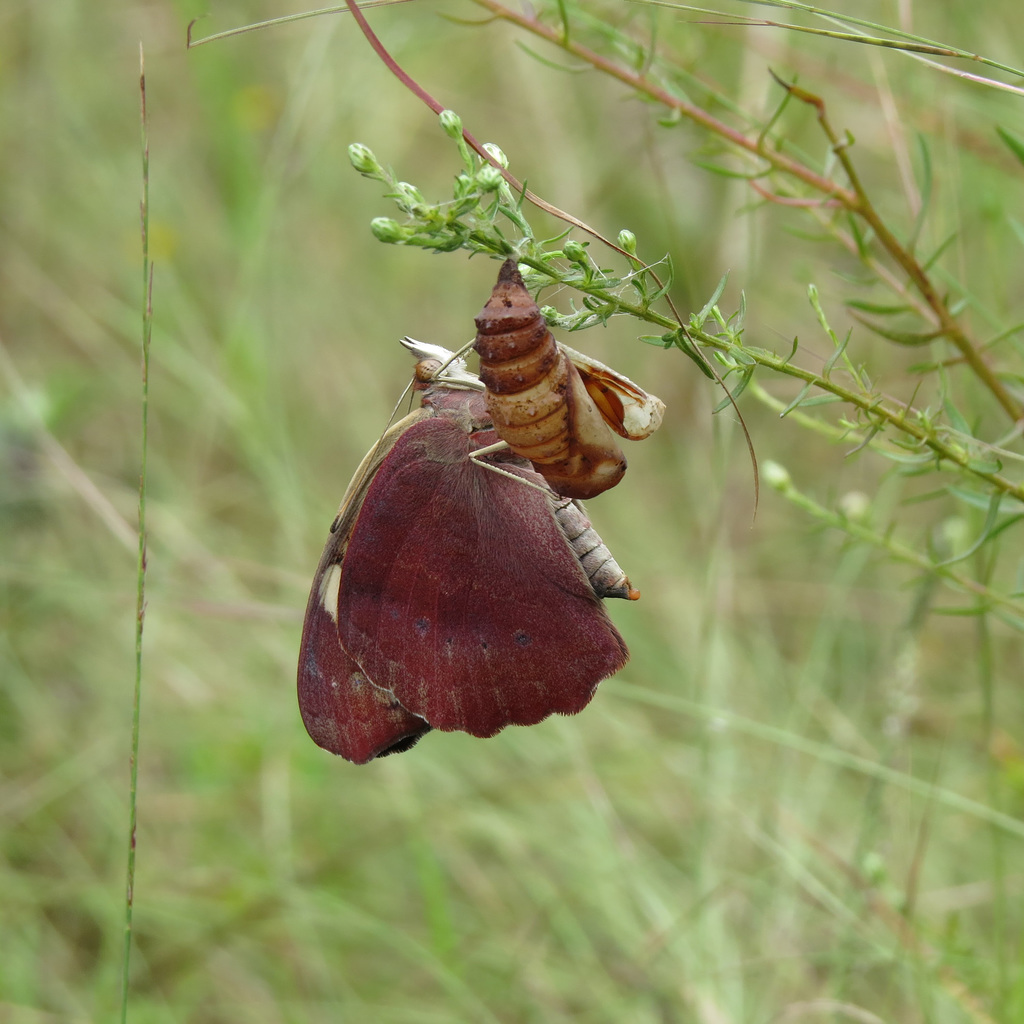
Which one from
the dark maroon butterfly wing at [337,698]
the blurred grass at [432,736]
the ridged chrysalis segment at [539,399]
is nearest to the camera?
the ridged chrysalis segment at [539,399]

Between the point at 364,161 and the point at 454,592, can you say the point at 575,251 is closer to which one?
the point at 364,161

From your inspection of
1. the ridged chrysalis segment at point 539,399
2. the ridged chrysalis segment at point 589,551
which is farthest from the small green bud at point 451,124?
the ridged chrysalis segment at point 589,551

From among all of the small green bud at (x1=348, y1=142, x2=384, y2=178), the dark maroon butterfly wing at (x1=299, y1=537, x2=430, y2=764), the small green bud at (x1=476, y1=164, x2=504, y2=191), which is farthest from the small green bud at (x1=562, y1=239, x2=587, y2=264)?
the dark maroon butterfly wing at (x1=299, y1=537, x2=430, y2=764)

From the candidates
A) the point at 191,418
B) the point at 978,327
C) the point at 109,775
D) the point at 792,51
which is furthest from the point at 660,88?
the point at 191,418

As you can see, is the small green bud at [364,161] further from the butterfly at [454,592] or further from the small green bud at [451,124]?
the butterfly at [454,592]

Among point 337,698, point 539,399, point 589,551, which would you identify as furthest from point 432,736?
point 539,399

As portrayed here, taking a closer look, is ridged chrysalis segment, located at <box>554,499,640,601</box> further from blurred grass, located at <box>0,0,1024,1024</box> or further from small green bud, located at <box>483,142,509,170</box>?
blurred grass, located at <box>0,0,1024,1024</box>
